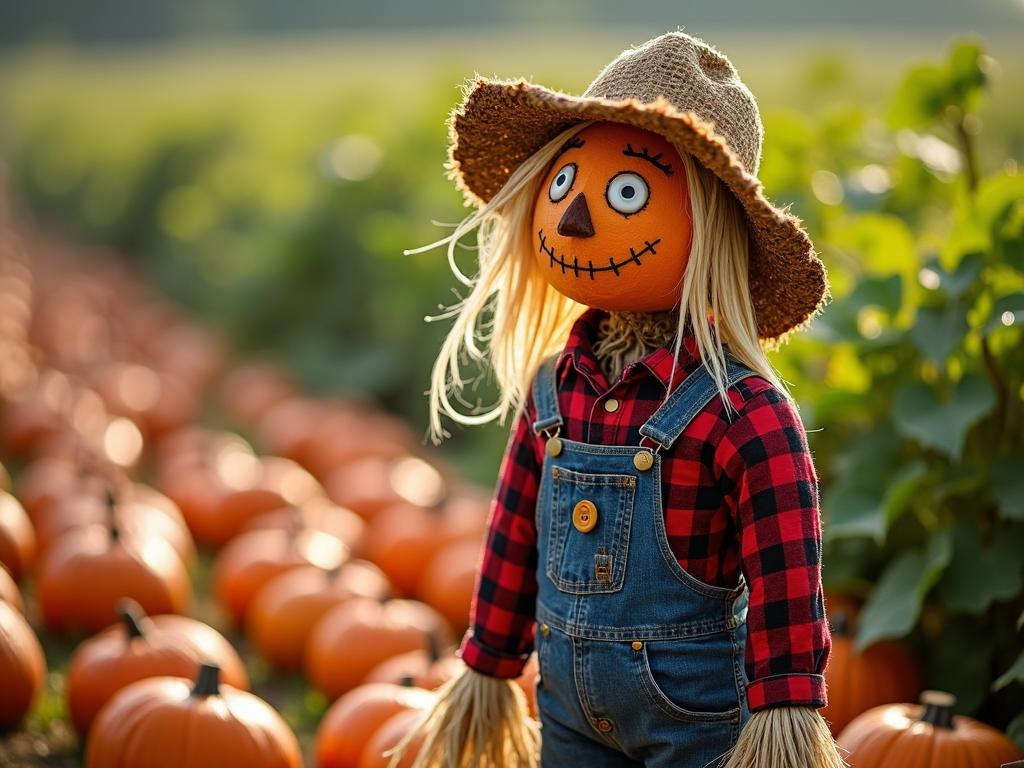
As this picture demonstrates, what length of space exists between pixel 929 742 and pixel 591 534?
1.08m

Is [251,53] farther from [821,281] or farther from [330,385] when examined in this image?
[821,281]

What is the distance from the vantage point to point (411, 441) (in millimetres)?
6688

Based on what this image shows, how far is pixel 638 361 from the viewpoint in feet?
6.49

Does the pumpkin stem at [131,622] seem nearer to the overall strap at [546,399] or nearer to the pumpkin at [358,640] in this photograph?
the pumpkin at [358,640]

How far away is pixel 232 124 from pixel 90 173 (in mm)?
5024

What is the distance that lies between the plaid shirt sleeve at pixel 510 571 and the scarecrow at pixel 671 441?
118 mm

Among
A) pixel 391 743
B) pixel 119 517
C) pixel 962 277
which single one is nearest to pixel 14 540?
pixel 119 517

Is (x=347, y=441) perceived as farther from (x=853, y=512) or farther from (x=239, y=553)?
(x=853, y=512)

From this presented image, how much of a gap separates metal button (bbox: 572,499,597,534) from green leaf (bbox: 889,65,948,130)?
2.06m

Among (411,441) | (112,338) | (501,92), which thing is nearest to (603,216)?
(501,92)

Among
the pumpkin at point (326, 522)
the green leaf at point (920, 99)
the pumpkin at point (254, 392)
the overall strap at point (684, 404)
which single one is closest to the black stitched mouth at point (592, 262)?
the overall strap at point (684, 404)

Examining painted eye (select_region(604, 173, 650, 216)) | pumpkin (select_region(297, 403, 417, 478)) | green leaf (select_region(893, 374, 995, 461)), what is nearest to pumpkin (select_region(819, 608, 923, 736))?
green leaf (select_region(893, 374, 995, 461))

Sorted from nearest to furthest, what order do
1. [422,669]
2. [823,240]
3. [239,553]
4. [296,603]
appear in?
[422,669] < [823,240] < [296,603] < [239,553]

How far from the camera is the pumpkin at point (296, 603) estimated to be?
3744mm
